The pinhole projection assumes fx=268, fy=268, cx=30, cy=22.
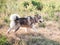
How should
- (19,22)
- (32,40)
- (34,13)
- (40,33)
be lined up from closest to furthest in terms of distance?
(32,40) → (19,22) → (40,33) → (34,13)

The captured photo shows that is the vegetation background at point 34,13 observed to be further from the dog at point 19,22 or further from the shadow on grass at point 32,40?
the dog at point 19,22

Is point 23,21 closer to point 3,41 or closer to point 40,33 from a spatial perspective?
point 40,33

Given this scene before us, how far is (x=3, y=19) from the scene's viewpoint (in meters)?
11.5

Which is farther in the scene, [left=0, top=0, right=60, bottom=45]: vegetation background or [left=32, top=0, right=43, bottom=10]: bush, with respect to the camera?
[left=32, top=0, right=43, bottom=10]: bush

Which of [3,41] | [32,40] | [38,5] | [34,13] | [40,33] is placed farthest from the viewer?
[38,5]

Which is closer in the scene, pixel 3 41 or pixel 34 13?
pixel 3 41

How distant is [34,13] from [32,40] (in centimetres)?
Answer: 359

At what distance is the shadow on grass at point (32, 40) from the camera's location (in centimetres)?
910

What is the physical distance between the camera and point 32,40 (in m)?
9.52

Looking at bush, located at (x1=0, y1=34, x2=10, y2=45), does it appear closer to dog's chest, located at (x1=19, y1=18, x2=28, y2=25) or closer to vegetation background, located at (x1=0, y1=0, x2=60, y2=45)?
vegetation background, located at (x1=0, y1=0, x2=60, y2=45)

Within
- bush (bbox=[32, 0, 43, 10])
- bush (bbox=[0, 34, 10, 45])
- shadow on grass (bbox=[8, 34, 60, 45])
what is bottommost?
bush (bbox=[32, 0, 43, 10])

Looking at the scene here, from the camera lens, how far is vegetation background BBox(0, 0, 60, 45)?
9.38 metres

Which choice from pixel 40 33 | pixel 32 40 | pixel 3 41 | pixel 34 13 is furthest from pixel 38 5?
pixel 3 41

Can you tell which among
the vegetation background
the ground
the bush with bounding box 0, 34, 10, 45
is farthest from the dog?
the bush with bounding box 0, 34, 10, 45
